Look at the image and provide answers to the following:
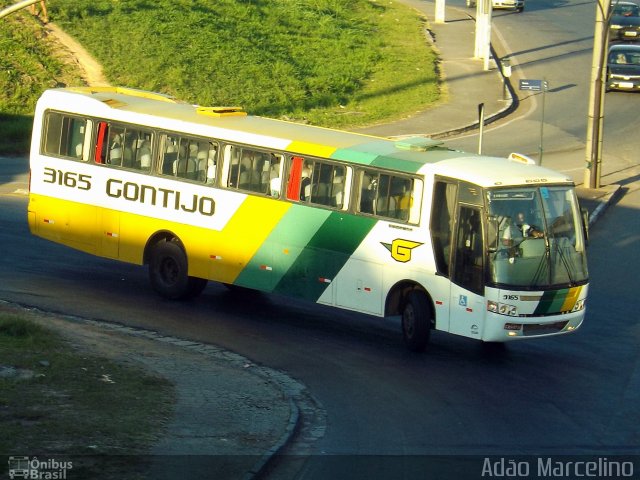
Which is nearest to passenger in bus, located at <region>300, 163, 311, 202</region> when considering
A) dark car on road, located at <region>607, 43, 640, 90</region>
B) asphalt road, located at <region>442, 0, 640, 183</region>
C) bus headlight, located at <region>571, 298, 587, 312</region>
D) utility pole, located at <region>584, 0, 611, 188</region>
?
bus headlight, located at <region>571, 298, 587, 312</region>

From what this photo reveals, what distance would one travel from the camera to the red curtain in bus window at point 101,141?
1922 centimetres

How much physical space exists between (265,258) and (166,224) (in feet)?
6.88

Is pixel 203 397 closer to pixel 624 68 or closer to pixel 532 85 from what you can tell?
pixel 532 85

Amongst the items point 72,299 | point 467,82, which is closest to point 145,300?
Answer: point 72,299

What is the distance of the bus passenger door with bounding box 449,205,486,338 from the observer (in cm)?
1532

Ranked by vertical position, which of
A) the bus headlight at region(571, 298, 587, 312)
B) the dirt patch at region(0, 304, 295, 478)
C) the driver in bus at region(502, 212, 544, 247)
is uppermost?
the driver in bus at region(502, 212, 544, 247)

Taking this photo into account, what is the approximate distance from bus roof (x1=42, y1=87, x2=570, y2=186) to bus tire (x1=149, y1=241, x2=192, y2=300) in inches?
79.1

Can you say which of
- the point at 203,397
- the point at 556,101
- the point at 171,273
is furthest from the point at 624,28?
the point at 203,397

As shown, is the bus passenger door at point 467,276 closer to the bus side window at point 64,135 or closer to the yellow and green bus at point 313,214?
the yellow and green bus at point 313,214

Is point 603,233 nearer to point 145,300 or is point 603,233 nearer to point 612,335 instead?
point 612,335

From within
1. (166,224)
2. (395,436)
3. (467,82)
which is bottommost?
(395,436)

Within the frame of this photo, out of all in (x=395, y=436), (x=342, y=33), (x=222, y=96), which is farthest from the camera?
(x=342, y=33)

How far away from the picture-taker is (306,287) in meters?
17.1

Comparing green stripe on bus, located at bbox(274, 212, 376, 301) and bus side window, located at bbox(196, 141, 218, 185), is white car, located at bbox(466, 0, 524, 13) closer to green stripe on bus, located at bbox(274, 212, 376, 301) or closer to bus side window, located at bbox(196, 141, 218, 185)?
bus side window, located at bbox(196, 141, 218, 185)
